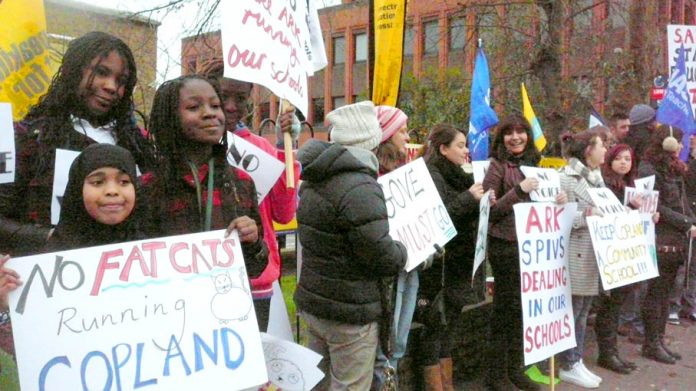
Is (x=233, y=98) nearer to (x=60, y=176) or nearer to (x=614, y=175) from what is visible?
(x=60, y=176)

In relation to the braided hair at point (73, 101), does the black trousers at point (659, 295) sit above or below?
below

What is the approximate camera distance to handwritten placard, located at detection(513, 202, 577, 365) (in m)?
3.97

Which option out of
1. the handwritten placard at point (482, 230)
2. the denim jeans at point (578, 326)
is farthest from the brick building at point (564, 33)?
the handwritten placard at point (482, 230)

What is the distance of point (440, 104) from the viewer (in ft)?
61.7

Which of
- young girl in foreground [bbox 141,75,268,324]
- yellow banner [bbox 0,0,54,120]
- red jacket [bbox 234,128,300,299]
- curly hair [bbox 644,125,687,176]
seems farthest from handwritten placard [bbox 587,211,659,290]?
yellow banner [bbox 0,0,54,120]

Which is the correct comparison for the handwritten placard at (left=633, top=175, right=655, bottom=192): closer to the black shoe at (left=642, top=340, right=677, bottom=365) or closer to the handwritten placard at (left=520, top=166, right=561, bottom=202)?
the handwritten placard at (left=520, top=166, right=561, bottom=202)

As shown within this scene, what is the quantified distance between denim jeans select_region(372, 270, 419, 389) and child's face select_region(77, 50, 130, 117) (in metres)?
1.85

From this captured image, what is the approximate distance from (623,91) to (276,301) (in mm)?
9154

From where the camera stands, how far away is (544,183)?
4410mm

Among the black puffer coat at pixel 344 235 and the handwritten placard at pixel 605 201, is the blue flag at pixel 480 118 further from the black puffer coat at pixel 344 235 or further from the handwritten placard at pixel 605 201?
the black puffer coat at pixel 344 235

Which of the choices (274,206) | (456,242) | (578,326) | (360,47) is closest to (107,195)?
(274,206)

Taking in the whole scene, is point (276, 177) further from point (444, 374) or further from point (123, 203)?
point (444, 374)

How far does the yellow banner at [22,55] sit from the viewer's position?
3.01 m

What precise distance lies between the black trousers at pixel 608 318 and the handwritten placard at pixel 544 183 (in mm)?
1260
